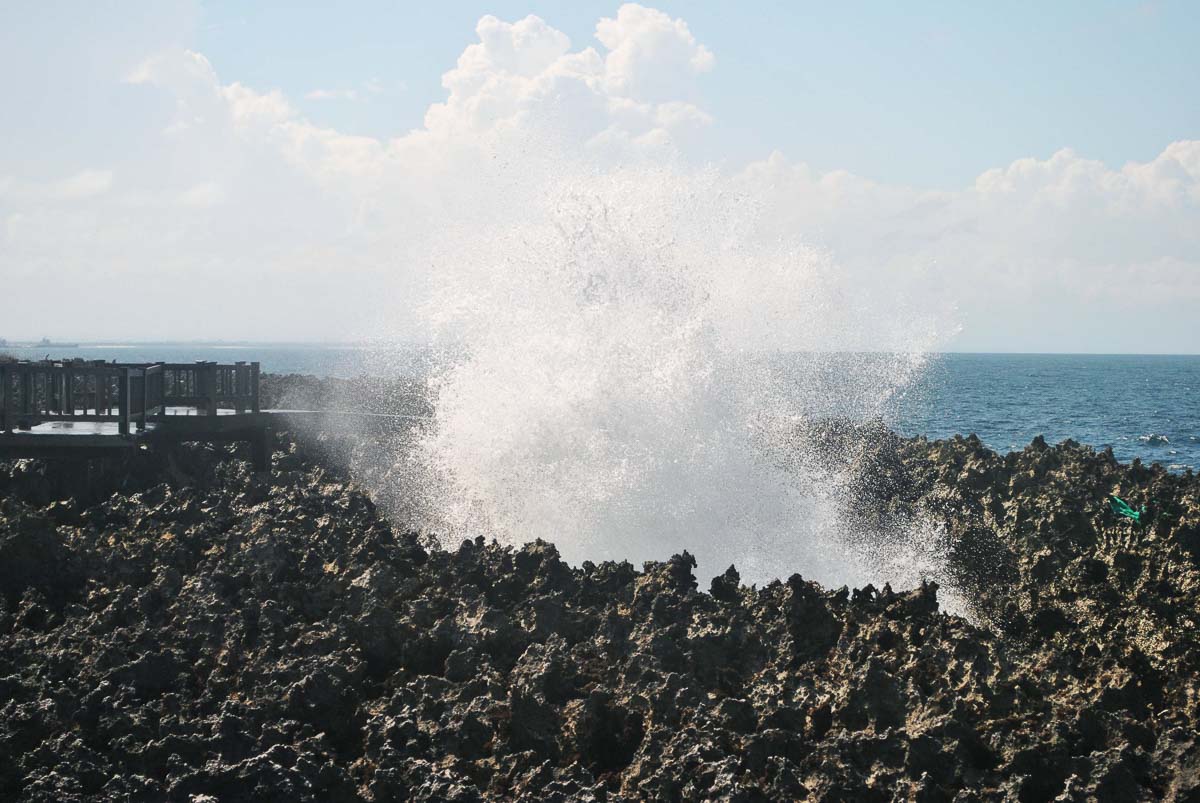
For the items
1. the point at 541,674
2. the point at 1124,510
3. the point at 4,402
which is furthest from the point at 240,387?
the point at 1124,510

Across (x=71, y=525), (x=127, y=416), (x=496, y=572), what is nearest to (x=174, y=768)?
(x=496, y=572)

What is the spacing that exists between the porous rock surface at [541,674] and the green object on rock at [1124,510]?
3.91 ft

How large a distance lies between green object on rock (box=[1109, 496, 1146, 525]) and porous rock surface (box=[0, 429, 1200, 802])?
1.19 metres

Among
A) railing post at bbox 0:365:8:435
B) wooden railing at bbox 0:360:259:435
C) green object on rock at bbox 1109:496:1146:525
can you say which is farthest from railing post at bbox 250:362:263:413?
green object on rock at bbox 1109:496:1146:525

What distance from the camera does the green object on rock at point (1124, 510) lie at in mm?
16047

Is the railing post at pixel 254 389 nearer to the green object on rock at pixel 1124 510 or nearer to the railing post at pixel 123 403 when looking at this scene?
the railing post at pixel 123 403

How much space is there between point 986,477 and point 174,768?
15.8 m

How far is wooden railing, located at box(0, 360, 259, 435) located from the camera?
1630cm

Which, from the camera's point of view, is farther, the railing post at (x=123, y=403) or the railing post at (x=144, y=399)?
the railing post at (x=144, y=399)

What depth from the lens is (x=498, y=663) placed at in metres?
9.70

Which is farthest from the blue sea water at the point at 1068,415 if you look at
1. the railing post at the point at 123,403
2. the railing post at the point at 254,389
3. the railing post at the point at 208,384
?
the railing post at the point at 123,403

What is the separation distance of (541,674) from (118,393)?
1078cm

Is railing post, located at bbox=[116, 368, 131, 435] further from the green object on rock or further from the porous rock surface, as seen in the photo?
the green object on rock

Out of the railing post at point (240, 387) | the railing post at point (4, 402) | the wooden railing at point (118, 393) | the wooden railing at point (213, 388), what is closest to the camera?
the railing post at point (4, 402)
